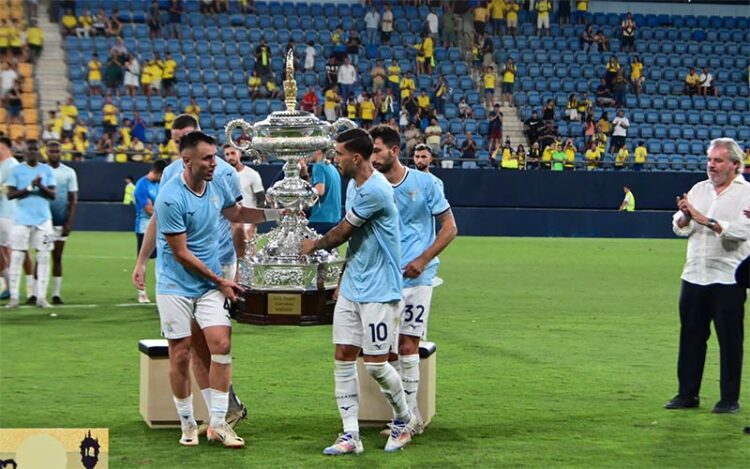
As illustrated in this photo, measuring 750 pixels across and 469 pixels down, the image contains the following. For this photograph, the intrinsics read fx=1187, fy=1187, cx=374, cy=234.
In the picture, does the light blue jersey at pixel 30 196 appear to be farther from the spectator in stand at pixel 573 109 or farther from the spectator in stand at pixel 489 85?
the spectator in stand at pixel 489 85

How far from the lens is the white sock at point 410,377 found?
26.2 ft

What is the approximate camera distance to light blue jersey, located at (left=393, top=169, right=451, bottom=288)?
8133 mm

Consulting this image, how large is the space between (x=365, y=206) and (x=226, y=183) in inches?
50.0

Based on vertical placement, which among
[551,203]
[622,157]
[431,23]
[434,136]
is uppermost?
[431,23]

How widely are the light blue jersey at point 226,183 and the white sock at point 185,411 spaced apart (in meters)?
1.06

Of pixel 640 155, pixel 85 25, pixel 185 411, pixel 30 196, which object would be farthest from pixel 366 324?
pixel 85 25

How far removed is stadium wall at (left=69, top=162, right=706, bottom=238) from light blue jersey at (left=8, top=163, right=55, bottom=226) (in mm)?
16446

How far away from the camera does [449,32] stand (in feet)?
125

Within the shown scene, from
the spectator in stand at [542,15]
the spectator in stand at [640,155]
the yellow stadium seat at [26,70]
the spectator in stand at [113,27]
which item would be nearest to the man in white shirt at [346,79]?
the spectator in stand at [113,27]

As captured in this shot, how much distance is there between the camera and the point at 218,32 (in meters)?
36.8

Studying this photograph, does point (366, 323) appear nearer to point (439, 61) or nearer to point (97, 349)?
point (97, 349)

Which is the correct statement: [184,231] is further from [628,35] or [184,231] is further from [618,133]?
[628,35]

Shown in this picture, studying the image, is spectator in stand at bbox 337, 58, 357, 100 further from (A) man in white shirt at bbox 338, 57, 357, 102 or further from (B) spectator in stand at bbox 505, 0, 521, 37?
(B) spectator in stand at bbox 505, 0, 521, 37

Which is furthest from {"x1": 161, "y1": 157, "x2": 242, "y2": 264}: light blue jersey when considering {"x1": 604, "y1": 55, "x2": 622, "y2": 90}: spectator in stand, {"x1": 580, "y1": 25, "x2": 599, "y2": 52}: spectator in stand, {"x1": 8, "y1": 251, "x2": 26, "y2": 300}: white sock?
{"x1": 580, "y1": 25, "x2": 599, "y2": 52}: spectator in stand
